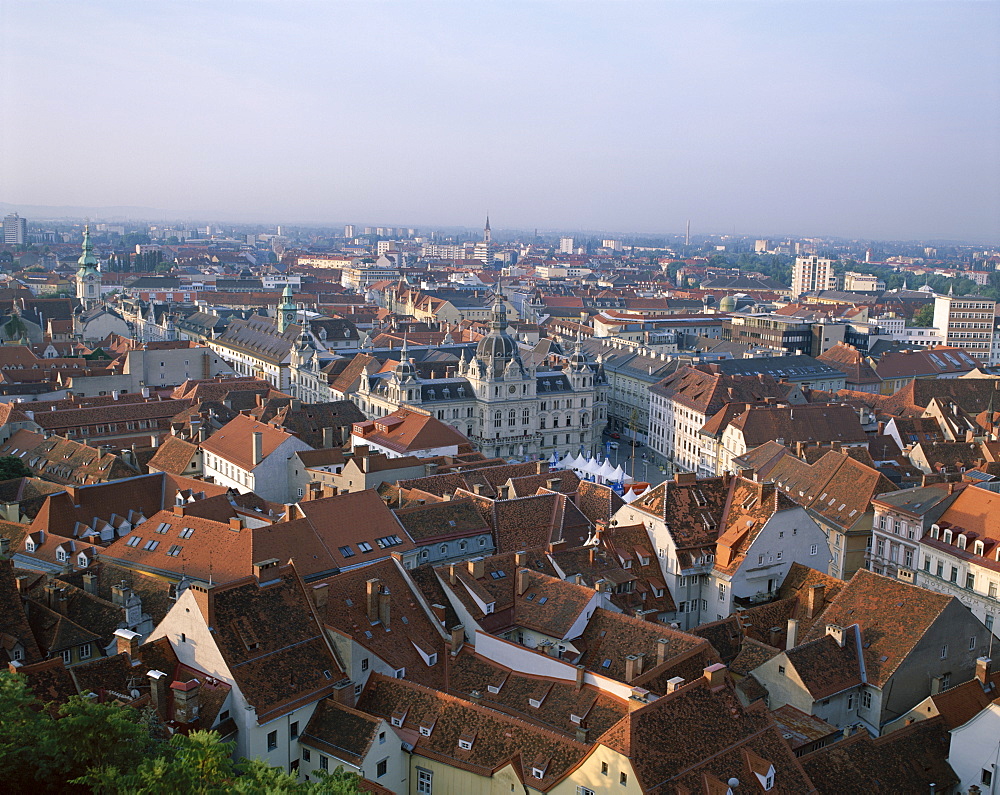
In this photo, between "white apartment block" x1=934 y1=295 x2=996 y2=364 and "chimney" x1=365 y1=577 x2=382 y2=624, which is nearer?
"chimney" x1=365 y1=577 x2=382 y2=624

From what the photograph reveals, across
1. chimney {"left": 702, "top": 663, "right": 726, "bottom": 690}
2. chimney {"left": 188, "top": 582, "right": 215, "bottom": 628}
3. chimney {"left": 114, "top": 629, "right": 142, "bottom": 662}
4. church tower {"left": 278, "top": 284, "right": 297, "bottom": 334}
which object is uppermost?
church tower {"left": 278, "top": 284, "right": 297, "bottom": 334}

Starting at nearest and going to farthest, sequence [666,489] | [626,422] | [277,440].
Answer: [666,489] → [277,440] → [626,422]

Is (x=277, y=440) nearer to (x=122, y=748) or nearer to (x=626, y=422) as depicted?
(x=122, y=748)

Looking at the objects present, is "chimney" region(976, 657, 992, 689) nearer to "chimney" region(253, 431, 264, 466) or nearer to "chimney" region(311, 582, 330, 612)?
"chimney" region(311, 582, 330, 612)

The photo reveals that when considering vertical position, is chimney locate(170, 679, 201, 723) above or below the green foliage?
below

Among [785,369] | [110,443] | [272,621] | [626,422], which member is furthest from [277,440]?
[785,369]

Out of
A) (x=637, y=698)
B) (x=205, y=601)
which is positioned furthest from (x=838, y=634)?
(x=205, y=601)

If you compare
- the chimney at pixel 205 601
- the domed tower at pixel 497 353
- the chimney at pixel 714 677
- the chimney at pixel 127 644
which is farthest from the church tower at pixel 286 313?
the chimney at pixel 714 677

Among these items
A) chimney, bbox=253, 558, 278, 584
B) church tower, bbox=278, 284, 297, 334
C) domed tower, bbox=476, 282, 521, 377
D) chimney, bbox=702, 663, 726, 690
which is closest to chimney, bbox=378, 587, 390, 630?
chimney, bbox=253, 558, 278, 584
